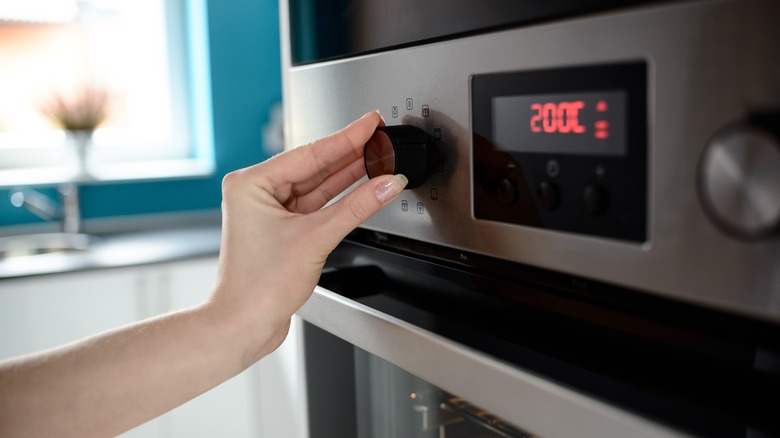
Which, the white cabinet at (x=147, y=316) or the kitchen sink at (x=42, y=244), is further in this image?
the kitchen sink at (x=42, y=244)

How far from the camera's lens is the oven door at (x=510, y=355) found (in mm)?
333

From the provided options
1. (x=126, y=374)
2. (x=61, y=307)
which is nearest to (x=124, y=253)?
(x=61, y=307)

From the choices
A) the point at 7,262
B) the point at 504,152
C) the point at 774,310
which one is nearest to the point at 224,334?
the point at 504,152

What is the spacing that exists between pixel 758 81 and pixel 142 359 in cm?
48

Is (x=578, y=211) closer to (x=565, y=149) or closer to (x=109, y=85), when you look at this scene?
(x=565, y=149)

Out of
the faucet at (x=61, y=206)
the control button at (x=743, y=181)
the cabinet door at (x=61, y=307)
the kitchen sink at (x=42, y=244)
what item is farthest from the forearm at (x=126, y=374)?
the faucet at (x=61, y=206)

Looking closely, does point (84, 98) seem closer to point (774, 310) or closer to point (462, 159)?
point (462, 159)

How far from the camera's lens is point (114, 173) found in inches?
102

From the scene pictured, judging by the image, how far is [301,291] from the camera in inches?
22.9

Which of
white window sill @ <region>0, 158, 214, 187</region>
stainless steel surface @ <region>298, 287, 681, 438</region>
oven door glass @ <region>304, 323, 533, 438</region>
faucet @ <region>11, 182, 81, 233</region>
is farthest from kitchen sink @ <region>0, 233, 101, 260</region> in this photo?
stainless steel surface @ <region>298, 287, 681, 438</region>

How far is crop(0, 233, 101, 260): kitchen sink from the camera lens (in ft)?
7.52

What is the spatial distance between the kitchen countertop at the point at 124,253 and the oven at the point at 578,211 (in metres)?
1.52

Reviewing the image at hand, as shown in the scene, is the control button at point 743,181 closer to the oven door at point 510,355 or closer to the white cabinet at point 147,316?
the oven door at point 510,355

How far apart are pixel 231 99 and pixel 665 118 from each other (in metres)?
2.51
